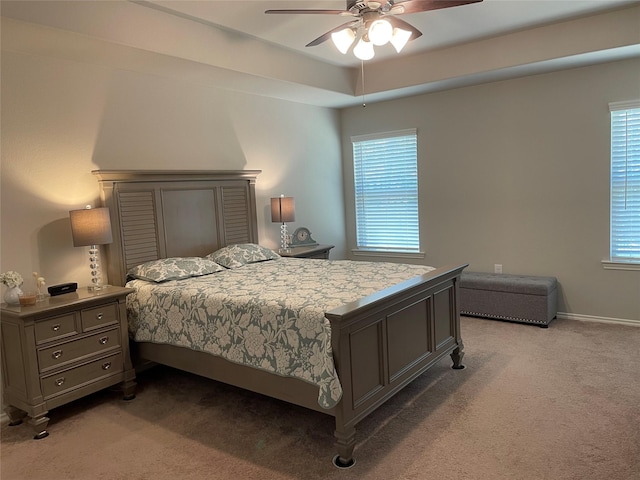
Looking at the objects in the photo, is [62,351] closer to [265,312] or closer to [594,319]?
[265,312]

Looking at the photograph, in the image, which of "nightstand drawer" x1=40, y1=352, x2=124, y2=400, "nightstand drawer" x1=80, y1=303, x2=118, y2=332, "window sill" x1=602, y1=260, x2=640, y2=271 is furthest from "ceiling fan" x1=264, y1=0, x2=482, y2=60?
"window sill" x1=602, y1=260, x2=640, y2=271

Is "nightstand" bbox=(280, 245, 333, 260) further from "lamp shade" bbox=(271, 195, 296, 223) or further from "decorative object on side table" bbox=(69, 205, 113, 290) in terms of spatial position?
"decorative object on side table" bbox=(69, 205, 113, 290)

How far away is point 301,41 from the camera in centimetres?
421

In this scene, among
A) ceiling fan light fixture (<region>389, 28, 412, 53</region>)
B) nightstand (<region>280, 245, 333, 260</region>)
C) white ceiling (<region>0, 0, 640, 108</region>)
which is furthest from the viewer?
nightstand (<region>280, 245, 333, 260</region>)

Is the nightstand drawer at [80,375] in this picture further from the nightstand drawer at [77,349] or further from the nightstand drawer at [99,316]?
the nightstand drawer at [99,316]

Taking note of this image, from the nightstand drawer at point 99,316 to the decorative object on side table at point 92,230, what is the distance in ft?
0.68

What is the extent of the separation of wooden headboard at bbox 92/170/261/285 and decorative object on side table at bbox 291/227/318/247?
1.98 feet

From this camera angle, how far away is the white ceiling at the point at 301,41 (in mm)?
3107

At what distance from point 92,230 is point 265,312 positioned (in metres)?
1.48

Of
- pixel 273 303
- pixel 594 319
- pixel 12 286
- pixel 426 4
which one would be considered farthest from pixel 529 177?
pixel 12 286

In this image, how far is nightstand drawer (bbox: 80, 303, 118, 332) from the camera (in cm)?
319

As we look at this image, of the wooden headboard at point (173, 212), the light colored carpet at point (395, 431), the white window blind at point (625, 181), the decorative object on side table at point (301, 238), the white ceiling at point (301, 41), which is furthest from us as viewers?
the decorative object on side table at point (301, 238)

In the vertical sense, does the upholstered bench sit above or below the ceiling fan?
below

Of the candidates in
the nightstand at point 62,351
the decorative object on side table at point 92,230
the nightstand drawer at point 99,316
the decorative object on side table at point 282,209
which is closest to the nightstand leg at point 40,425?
the nightstand at point 62,351
